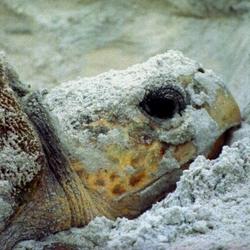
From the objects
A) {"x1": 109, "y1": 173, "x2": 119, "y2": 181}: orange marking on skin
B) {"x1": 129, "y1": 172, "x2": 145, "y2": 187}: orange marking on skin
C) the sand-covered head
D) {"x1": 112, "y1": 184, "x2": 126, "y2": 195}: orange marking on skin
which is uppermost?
the sand-covered head

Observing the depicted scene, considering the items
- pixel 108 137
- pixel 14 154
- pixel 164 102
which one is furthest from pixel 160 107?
pixel 14 154

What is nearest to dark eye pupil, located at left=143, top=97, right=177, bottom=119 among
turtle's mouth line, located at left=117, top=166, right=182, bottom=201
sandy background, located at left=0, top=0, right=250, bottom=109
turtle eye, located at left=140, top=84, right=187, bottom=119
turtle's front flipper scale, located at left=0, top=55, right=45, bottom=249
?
turtle eye, located at left=140, top=84, right=187, bottom=119

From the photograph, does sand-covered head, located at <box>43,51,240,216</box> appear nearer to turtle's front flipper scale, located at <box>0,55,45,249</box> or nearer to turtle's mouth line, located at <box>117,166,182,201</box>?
turtle's mouth line, located at <box>117,166,182,201</box>

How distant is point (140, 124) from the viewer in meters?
2.00

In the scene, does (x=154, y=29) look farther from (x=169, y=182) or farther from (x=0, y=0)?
(x=169, y=182)

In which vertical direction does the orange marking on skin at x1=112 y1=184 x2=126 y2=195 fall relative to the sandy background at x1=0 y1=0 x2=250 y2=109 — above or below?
below

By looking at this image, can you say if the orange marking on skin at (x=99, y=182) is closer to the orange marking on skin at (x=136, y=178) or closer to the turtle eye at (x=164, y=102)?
the orange marking on skin at (x=136, y=178)

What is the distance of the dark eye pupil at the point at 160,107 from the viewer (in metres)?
2.05

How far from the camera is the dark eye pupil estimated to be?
205 cm

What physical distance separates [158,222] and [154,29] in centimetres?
198

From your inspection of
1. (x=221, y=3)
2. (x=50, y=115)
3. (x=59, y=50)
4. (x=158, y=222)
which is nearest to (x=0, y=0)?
(x=59, y=50)

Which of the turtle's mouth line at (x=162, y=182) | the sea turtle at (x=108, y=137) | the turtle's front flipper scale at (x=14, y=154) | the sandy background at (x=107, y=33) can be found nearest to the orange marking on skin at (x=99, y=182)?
the sea turtle at (x=108, y=137)

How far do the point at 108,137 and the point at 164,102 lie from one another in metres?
0.23

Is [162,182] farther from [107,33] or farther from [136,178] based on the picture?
[107,33]
